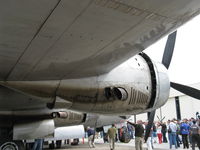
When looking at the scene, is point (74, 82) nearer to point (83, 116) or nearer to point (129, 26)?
point (129, 26)

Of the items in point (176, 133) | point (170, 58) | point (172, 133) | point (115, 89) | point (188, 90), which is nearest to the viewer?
point (115, 89)

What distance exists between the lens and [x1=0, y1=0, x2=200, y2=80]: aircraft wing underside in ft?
7.30

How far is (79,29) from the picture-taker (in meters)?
2.64

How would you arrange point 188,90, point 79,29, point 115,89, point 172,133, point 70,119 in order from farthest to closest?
point 172,133
point 70,119
point 188,90
point 115,89
point 79,29

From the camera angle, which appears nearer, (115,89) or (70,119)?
(115,89)

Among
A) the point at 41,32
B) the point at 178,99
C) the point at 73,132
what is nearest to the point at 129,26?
the point at 41,32

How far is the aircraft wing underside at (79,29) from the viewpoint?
2.23 m

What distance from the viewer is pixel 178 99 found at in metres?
35.7

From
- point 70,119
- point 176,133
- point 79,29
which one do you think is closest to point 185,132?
point 176,133

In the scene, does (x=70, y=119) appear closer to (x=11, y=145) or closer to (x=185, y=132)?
(x=11, y=145)

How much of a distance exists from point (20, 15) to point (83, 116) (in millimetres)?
9121

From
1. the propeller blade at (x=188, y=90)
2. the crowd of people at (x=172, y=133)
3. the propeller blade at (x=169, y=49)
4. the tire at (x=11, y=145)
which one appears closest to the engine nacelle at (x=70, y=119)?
the crowd of people at (x=172, y=133)

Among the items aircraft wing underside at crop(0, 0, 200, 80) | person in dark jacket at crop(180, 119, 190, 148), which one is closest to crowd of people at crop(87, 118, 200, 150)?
person in dark jacket at crop(180, 119, 190, 148)

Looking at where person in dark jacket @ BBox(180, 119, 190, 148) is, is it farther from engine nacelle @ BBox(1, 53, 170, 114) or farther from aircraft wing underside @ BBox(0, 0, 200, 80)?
aircraft wing underside @ BBox(0, 0, 200, 80)
